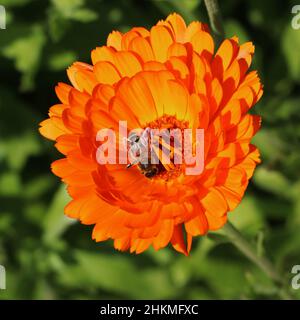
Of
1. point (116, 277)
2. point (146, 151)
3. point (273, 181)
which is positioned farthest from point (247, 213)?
point (146, 151)

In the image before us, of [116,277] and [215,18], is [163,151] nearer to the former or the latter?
[215,18]

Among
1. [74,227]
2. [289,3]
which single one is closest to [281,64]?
[289,3]

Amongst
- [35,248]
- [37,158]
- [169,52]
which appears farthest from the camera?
[37,158]

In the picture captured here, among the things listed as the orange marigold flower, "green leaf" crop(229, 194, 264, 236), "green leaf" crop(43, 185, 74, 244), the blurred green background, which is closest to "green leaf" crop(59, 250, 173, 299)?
the blurred green background

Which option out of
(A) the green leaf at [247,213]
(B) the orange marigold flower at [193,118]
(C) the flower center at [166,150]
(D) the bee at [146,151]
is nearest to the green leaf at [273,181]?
(A) the green leaf at [247,213]

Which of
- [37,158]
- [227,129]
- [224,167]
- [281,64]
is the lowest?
[224,167]

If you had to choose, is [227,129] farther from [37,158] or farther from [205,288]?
[37,158]
